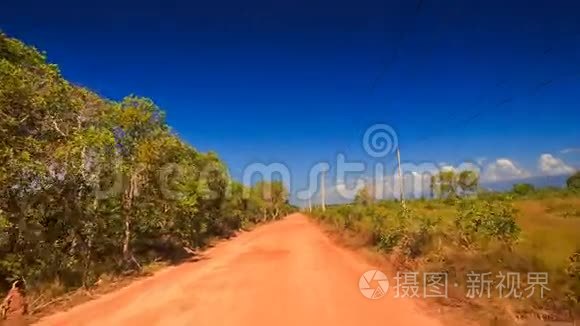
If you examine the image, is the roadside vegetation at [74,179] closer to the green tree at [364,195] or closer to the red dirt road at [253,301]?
the red dirt road at [253,301]

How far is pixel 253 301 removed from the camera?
1084 centimetres

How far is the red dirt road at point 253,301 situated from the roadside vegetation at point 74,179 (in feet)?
7.22

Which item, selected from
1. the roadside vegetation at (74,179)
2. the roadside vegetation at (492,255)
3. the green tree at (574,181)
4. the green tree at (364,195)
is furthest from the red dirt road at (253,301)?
the green tree at (574,181)

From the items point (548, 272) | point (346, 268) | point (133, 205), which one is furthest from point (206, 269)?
point (548, 272)

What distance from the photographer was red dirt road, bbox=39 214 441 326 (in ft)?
29.8

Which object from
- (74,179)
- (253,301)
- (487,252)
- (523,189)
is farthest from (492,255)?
(523,189)

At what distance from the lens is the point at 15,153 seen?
11891mm

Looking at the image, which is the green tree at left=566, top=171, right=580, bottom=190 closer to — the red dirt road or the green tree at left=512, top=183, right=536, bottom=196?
the green tree at left=512, top=183, right=536, bottom=196

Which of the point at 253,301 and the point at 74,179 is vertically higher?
the point at 74,179

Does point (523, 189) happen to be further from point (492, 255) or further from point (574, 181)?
point (492, 255)

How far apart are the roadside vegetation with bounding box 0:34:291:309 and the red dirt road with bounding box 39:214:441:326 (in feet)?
7.22

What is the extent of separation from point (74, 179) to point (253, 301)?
7079 mm

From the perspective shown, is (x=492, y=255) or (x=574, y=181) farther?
(x=574, y=181)

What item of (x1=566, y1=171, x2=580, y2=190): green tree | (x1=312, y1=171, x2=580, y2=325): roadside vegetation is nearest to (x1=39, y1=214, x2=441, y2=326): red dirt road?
(x1=312, y1=171, x2=580, y2=325): roadside vegetation
